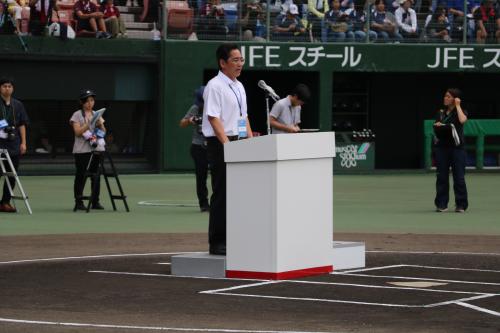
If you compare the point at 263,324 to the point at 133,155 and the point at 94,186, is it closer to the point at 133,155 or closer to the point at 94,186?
the point at 94,186

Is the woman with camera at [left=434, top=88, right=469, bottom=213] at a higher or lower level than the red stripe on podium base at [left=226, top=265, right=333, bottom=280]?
higher

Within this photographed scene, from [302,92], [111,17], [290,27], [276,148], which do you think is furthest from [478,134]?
[276,148]

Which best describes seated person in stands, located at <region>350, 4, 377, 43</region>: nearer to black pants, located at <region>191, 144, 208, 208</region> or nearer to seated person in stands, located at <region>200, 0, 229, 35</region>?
seated person in stands, located at <region>200, 0, 229, 35</region>

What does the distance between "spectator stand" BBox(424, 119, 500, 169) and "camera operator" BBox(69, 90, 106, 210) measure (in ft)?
45.9

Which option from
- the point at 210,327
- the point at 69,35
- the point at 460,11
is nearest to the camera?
the point at 210,327

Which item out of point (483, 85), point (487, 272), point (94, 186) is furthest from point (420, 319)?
point (483, 85)

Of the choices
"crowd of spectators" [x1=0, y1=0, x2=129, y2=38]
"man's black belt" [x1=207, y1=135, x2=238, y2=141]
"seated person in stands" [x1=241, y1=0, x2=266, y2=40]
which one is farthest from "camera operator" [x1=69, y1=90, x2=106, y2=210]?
"seated person in stands" [x1=241, y1=0, x2=266, y2=40]

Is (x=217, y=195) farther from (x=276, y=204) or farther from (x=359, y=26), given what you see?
(x=359, y=26)

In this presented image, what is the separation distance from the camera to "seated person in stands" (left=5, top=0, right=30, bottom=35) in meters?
29.6

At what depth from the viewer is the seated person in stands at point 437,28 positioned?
110ft

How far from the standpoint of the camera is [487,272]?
12.6 metres

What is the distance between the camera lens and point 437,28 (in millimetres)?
33750

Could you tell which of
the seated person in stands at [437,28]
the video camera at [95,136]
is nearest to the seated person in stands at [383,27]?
the seated person in stands at [437,28]

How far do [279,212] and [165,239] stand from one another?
15.2ft
